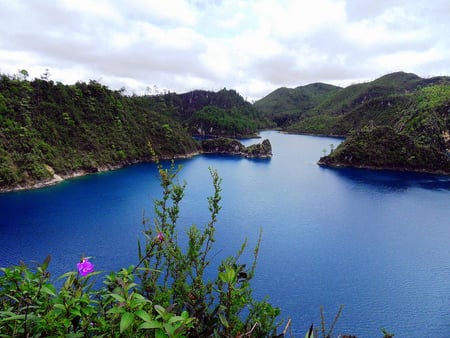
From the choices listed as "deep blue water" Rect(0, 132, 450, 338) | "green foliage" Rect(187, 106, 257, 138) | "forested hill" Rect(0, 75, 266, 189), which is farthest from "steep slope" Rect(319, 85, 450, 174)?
"green foliage" Rect(187, 106, 257, 138)

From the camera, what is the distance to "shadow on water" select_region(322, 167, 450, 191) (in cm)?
6145

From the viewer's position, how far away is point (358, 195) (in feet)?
176

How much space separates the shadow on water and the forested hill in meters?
48.1

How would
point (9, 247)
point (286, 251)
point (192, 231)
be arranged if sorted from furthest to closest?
point (286, 251)
point (9, 247)
point (192, 231)

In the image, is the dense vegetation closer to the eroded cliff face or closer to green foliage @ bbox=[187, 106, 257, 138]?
the eroded cliff face

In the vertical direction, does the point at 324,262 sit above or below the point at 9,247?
below

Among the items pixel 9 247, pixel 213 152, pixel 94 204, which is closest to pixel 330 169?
pixel 213 152

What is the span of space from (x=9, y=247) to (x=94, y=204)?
14878 mm

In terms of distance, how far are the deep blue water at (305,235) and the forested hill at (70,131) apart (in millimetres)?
4978

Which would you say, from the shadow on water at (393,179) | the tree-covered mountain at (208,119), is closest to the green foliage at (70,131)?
the shadow on water at (393,179)

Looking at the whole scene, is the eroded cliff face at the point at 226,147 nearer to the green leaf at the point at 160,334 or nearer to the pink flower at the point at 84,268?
the pink flower at the point at 84,268

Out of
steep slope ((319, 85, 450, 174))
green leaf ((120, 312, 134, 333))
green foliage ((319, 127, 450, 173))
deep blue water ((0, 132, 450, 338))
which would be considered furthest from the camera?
steep slope ((319, 85, 450, 174))

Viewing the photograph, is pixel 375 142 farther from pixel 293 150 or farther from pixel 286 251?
pixel 286 251

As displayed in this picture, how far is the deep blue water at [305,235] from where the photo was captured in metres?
22.0
